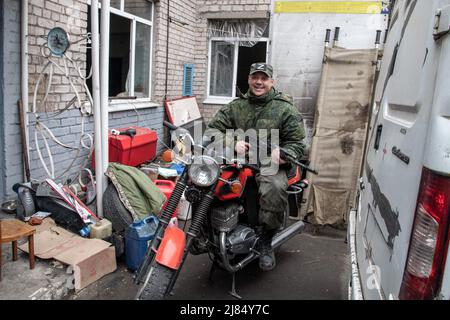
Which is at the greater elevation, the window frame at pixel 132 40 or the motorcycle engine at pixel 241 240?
the window frame at pixel 132 40

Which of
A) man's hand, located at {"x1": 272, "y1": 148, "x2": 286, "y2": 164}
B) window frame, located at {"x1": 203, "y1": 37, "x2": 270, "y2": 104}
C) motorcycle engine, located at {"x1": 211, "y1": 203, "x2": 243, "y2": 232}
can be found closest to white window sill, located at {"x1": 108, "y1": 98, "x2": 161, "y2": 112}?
window frame, located at {"x1": 203, "y1": 37, "x2": 270, "y2": 104}

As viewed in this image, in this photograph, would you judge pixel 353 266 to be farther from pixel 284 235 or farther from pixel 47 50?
pixel 47 50

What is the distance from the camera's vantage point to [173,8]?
20.3 feet

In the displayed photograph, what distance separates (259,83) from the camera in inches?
115

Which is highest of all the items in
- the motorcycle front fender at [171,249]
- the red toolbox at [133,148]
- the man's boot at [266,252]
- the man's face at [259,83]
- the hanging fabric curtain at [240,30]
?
the hanging fabric curtain at [240,30]

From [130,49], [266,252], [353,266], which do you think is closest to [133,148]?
[130,49]

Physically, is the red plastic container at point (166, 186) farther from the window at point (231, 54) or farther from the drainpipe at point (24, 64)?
the window at point (231, 54)

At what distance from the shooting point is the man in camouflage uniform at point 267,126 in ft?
8.62

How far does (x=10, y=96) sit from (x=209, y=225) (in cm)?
218

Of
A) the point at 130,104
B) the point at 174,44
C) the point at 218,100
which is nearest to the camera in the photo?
the point at 130,104

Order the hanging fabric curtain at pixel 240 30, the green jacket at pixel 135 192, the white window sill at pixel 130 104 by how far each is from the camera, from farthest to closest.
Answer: the hanging fabric curtain at pixel 240 30, the white window sill at pixel 130 104, the green jacket at pixel 135 192

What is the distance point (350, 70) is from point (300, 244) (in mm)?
2211

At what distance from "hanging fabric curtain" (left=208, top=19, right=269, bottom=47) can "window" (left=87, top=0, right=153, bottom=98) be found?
5.22 ft

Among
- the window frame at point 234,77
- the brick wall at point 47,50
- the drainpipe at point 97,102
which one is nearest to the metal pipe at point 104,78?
the drainpipe at point 97,102
